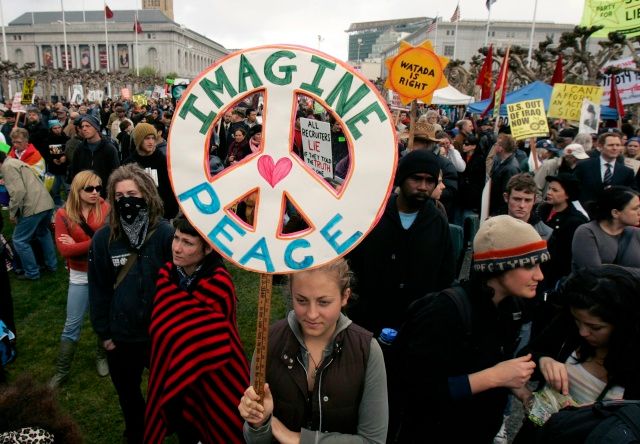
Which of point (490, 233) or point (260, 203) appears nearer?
point (260, 203)

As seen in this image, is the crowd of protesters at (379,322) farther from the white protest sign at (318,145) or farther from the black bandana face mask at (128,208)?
the white protest sign at (318,145)

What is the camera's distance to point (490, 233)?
1.84 meters

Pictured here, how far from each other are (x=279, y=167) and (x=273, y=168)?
0.07 ft

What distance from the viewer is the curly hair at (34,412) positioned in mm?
1264

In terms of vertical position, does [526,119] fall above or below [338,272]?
above

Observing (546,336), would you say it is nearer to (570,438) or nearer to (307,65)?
(570,438)

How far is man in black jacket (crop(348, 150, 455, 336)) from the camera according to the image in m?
2.83

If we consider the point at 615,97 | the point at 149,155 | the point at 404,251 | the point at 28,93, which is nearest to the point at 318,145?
the point at 149,155

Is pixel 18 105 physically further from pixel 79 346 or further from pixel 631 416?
pixel 631 416

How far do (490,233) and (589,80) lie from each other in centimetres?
1865

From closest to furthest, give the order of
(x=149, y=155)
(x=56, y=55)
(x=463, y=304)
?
(x=463, y=304) < (x=149, y=155) < (x=56, y=55)

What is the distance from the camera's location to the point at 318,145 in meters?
4.85

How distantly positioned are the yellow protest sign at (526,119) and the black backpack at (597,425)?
569cm

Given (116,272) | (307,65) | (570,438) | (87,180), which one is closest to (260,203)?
(307,65)
